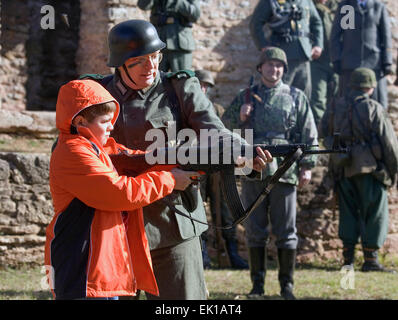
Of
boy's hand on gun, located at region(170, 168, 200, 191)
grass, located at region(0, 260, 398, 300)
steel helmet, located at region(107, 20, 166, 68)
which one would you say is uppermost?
steel helmet, located at region(107, 20, 166, 68)

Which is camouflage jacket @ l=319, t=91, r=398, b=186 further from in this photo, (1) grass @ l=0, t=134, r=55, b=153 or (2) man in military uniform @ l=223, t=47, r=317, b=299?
(1) grass @ l=0, t=134, r=55, b=153

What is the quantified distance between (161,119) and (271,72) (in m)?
2.81

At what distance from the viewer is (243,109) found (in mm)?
6195

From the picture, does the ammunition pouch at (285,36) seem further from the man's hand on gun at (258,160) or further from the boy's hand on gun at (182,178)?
the boy's hand on gun at (182,178)

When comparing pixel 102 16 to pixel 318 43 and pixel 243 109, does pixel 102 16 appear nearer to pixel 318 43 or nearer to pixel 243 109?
pixel 318 43

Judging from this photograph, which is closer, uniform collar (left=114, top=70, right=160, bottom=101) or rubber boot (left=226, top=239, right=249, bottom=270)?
uniform collar (left=114, top=70, right=160, bottom=101)

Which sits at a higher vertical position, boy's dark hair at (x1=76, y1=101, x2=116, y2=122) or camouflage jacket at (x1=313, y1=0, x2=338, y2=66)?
camouflage jacket at (x1=313, y1=0, x2=338, y2=66)

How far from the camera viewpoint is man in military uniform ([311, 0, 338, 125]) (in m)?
9.01

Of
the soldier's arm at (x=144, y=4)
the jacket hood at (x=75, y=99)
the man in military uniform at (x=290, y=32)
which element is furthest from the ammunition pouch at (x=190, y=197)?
the man in military uniform at (x=290, y=32)

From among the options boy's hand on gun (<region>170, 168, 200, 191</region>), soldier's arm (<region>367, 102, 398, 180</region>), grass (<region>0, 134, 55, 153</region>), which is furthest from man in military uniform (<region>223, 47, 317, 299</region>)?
boy's hand on gun (<region>170, 168, 200, 191</region>)

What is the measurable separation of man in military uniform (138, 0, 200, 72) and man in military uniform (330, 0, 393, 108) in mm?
1815

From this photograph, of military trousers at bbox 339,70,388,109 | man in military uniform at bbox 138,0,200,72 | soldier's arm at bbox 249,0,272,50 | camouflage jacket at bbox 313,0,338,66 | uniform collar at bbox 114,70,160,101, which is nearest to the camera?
uniform collar at bbox 114,70,160,101

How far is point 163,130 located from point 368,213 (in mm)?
4181

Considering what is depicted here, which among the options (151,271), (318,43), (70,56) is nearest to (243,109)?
(318,43)
